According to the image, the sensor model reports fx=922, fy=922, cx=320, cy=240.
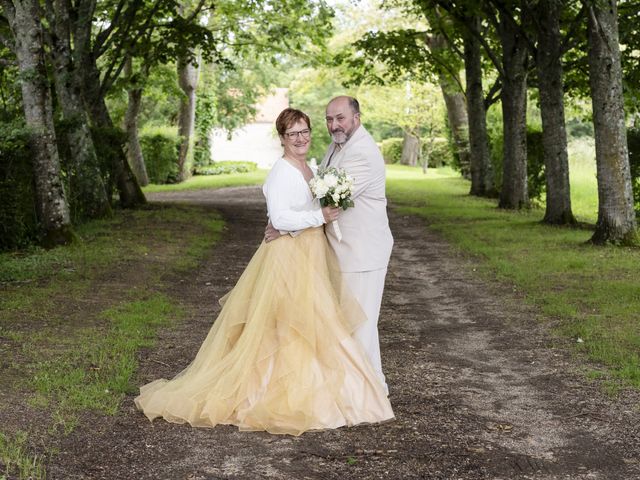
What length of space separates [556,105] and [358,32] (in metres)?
31.4

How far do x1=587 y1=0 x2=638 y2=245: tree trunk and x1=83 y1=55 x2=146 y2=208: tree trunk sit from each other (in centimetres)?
1210

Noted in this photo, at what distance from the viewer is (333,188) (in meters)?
6.49

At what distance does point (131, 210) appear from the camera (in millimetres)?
24203

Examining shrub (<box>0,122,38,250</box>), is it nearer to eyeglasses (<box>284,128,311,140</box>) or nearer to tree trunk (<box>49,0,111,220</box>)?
tree trunk (<box>49,0,111,220</box>)

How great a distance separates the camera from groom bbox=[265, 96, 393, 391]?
6.76 meters

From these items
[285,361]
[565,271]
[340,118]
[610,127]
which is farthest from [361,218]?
[610,127]

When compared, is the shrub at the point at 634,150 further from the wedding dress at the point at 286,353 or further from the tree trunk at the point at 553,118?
the wedding dress at the point at 286,353

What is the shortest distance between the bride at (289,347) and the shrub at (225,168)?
45.7m

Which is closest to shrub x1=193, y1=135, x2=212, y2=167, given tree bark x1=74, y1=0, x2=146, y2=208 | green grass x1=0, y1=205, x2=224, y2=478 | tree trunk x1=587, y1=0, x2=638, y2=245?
tree bark x1=74, y1=0, x2=146, y2=208

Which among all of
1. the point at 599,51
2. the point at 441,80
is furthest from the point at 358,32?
the point at 599,51

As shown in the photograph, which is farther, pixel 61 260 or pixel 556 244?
pixel 556 244

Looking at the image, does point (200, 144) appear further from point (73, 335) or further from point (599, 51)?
point (73, 335)

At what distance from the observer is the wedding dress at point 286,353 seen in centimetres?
656

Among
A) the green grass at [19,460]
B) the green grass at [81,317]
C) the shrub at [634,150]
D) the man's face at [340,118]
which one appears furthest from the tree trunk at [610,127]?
the green grass at [19,460]
